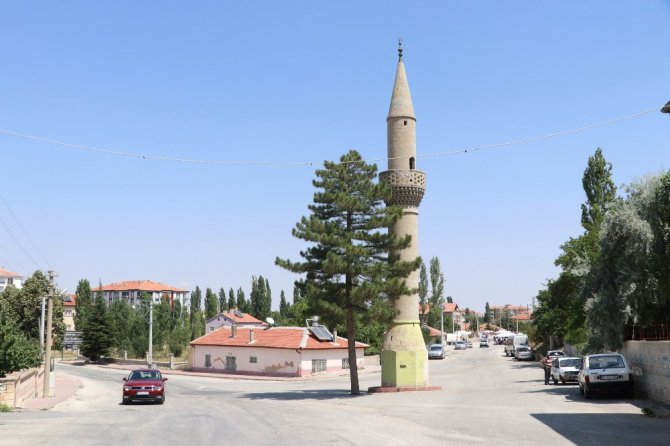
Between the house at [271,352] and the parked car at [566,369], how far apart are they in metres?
25.8

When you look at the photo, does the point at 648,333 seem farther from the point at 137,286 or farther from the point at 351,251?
the point at 137,286

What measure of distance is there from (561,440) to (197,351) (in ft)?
180

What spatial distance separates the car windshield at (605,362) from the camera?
25.1 metres

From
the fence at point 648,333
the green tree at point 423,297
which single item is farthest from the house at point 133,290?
the fence at point 648,333

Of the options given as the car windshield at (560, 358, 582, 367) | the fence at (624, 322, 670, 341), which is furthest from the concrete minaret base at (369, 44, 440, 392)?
the fence at (624, 322, 670, 341)

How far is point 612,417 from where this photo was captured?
62.4ft

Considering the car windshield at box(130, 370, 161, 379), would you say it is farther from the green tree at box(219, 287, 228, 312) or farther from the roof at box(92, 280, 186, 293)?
the roof at box(92, 280, 186, 293)

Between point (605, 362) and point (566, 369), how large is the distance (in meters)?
9.61

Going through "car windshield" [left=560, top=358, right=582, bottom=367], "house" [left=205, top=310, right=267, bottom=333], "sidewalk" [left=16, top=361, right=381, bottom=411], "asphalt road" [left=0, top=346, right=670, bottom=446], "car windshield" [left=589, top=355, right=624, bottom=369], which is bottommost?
"sidewalk" [left=16, top=361, right=381, bottom=411]

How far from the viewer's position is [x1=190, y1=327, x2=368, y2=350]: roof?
58625 millimetres

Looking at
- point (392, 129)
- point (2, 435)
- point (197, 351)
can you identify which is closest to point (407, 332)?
point (392, 129)

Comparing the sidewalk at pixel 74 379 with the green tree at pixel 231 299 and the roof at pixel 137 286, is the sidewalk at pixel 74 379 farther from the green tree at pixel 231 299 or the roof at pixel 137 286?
the roof at pixel 137 286

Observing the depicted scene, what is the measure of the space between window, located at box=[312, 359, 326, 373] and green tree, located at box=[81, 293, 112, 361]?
102 ft

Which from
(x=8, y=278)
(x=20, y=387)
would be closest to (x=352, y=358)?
(x=20, y=387)
